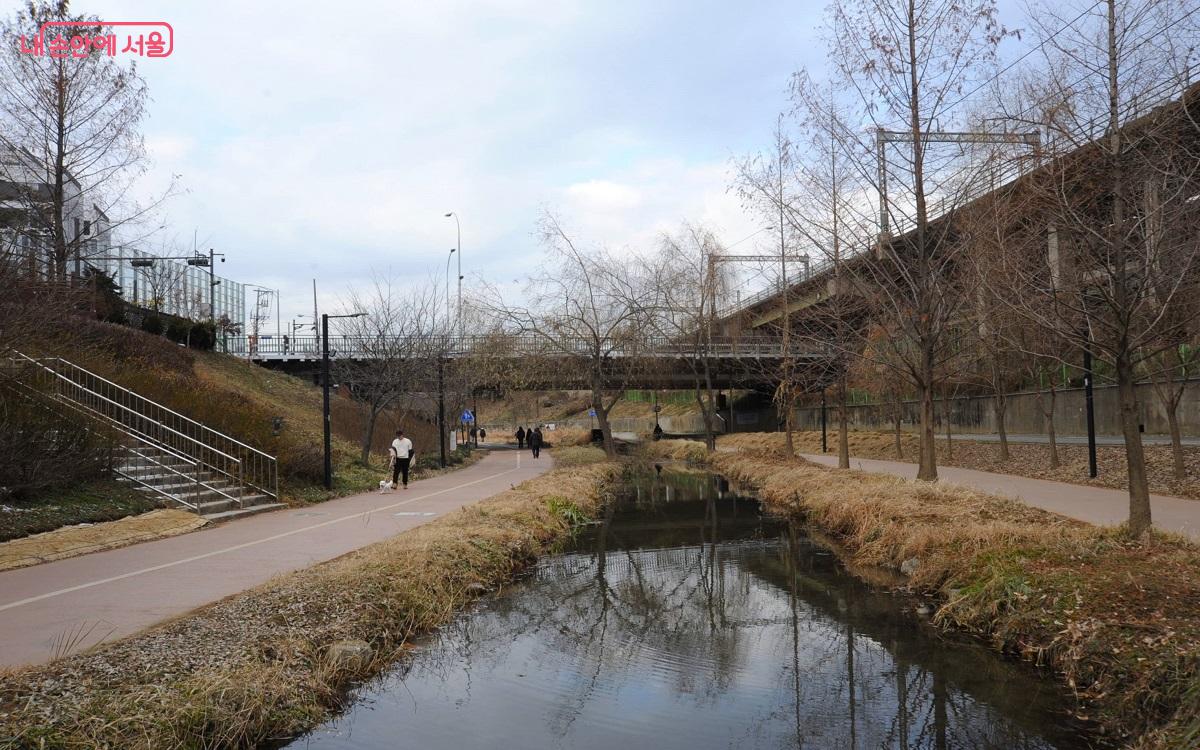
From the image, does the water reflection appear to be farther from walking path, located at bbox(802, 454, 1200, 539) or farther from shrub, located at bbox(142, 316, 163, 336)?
shrub, located at bbox(142, 316, 163, 336)

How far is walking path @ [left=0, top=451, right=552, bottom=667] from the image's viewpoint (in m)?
7.43

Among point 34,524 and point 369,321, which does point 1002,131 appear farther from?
point 369,321

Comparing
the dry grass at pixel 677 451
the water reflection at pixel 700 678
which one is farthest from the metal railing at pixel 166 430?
the dry grass at pixel 677 451

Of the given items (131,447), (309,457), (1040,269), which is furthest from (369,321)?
(1040,269)

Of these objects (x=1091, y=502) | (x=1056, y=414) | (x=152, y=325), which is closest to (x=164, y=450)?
(x=1091, y=502)

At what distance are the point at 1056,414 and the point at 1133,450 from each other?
24.0 m

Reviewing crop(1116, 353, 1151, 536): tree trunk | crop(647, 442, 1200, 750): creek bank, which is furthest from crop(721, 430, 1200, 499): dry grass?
crop(1116, 353, 1151, 536): tree trunk

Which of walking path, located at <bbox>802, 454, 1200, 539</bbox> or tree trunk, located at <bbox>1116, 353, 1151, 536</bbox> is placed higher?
tree trunk, located at <bbox>1116, 353, 1151, 536</bbox>

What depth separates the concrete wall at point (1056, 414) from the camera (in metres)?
24.7

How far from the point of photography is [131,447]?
16.6 m

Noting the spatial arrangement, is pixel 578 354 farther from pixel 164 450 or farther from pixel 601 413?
pixel 164 450

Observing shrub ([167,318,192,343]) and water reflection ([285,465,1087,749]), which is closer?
water reflection ([285,465,1087,749])

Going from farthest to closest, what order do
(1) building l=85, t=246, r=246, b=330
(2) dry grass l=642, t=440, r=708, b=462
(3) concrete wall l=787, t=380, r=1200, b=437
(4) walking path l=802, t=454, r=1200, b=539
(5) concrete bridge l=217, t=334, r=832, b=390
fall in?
(1) building l=85, t=246, r=246, b=330
(2) dry grass l=642, t=440, r=708, b=462
(5) concrete bridge l=217, t=334, r=832, b=390
(3) concrete wall l=787, t=380, r=1200, b=437
(4) walking path l=802, t=454, r=1200, b=539

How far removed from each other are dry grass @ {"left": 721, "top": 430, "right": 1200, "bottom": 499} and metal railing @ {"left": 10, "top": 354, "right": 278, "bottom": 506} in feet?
56.3
